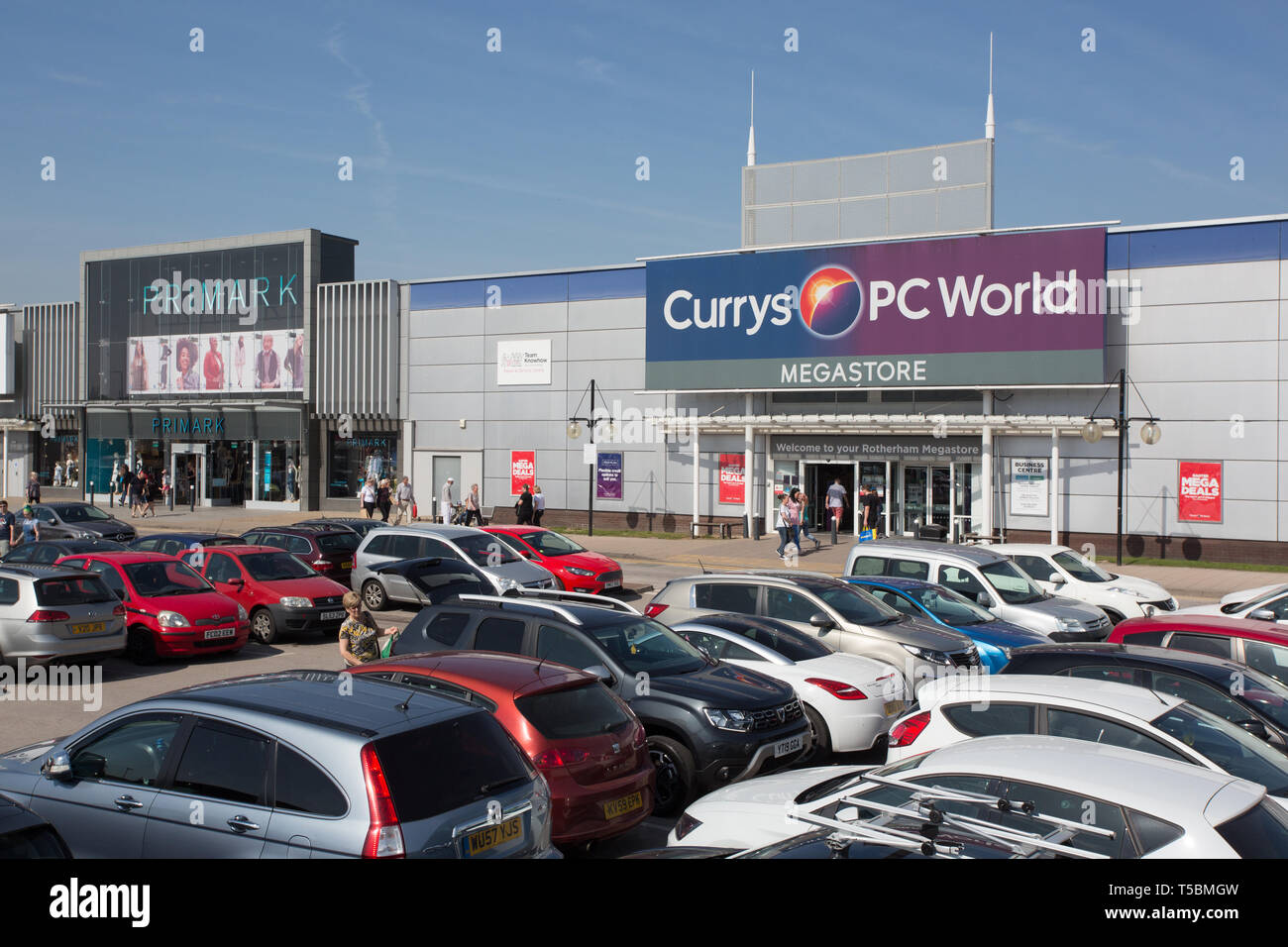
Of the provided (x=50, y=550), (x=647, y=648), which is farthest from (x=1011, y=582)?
(x=50, y=550)

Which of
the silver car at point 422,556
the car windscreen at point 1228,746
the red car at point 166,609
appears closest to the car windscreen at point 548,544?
the silver car at point 422,556

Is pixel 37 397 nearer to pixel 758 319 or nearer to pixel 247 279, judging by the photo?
pixel 247 279

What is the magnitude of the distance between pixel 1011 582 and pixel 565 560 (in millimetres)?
8647

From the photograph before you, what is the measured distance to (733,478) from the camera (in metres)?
33.6

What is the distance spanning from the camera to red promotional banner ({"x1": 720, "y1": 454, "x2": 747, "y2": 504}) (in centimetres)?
3347

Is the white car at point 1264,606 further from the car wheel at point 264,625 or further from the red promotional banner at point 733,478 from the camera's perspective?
the red promotional banner at point 733,478

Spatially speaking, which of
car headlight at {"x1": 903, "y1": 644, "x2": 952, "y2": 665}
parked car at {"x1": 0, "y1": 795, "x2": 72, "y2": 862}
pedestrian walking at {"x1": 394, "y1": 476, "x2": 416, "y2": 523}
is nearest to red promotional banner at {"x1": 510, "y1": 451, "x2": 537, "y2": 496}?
pedestrian walking at {"x1": 394, "y1": 476, "x2": 416, "y2": 523}

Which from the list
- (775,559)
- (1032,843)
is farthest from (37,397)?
(1032,843)

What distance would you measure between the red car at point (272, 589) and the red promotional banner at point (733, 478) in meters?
17.8

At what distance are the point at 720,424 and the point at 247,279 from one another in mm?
20738

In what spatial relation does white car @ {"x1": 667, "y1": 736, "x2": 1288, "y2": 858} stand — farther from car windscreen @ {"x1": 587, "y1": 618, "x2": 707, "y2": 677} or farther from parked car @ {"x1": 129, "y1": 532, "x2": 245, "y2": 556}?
parked car @ {"x1": 129, "y1": 532, "x2": 245, "y2": 556}

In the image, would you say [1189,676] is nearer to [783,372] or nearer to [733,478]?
[783,372]

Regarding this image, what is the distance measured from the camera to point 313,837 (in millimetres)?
5066

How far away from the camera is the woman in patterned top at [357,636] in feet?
37.0
